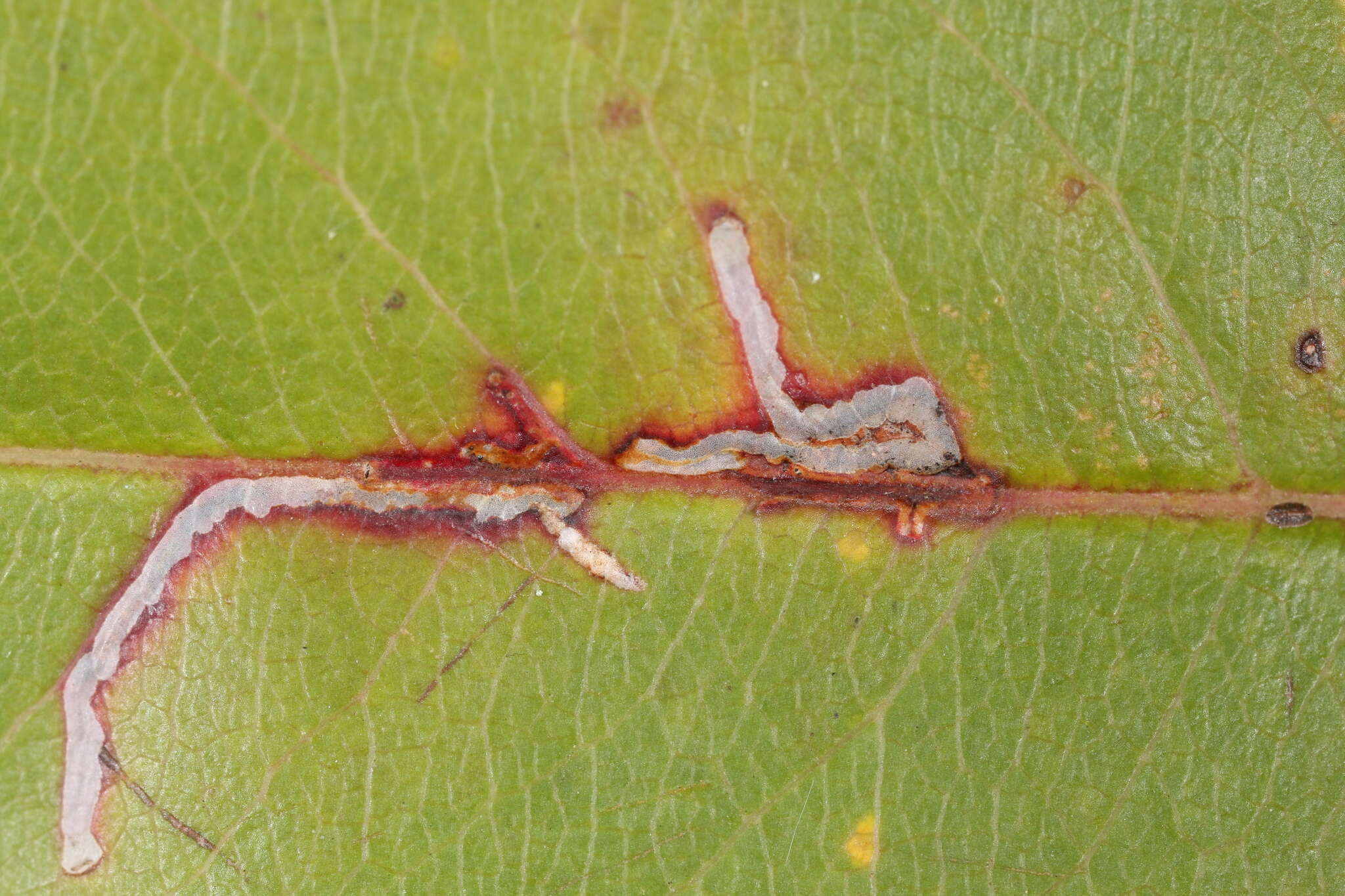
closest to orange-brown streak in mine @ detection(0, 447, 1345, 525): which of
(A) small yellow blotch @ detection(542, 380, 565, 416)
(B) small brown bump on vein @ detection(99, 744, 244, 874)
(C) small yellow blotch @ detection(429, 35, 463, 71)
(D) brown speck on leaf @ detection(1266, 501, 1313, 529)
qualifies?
(D) brown speck on leaf @ detection(1266, 501, 1313, 529)

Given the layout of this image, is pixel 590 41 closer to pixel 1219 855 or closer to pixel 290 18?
pixel 290 18

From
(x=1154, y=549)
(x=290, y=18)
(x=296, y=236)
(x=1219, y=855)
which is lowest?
(x=1219, y=855)

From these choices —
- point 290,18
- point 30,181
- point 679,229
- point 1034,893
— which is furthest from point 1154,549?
point 30,181

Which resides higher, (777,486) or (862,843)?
(777,486)

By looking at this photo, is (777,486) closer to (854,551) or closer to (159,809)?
A: (854,551)

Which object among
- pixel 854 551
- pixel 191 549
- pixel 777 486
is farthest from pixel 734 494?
pixel 191 549

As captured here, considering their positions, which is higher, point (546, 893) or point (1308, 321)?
point (1308, 321)
